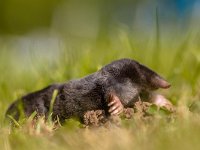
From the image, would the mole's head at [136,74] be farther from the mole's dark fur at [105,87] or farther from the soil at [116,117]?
the soil at [116,117]

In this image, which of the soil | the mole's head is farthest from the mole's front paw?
the mole's head

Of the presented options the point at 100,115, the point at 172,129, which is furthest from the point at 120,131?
the point at 100,115

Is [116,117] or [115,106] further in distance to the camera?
[115,106]

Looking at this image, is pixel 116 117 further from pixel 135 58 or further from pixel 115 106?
pixel 135 58

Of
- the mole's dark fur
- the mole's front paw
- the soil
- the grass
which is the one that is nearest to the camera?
the grass

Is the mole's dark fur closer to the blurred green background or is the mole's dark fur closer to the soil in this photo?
the soil

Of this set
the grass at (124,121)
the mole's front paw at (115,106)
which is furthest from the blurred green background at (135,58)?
the mole's front paw at (115,106)

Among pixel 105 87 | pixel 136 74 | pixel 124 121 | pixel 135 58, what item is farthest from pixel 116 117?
pixel 135 58
